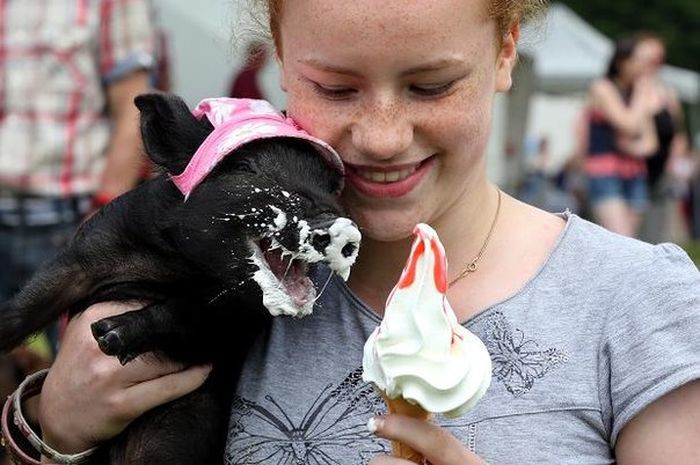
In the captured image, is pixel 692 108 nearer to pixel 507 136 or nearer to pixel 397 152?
pixel 507 136

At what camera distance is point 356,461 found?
210 cm

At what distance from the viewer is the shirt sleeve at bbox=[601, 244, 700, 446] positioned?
2025mm

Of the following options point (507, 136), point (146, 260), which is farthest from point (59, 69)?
point (507, 136)

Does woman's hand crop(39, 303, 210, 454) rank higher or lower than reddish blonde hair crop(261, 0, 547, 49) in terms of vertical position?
lower

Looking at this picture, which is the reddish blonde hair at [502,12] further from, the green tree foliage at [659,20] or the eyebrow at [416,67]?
the green tree foliage at [659,20]

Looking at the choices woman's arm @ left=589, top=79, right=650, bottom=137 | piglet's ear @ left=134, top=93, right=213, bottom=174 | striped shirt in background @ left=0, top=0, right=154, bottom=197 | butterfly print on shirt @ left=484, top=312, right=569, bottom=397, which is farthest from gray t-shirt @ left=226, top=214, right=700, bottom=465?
woman's arm @ left=589, top=79, right=650, bottom=137

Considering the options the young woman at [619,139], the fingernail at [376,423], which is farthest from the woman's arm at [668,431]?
the young woman at [619,139]

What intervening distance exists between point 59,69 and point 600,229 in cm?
289

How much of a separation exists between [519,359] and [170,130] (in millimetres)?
719

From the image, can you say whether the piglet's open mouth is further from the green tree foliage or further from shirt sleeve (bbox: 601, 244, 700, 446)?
the green tree foliage

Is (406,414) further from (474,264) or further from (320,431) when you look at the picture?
(474,264)

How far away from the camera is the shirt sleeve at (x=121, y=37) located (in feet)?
15.5

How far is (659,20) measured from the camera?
38.9 m

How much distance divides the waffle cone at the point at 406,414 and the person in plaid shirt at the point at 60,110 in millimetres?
2941
